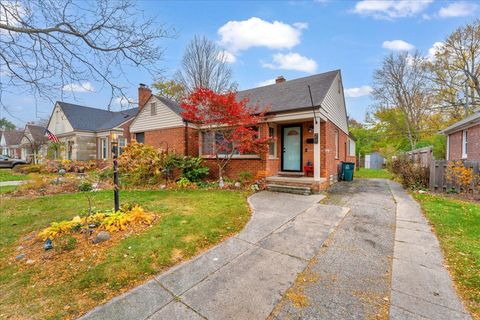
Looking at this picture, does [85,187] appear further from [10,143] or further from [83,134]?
[10,143]

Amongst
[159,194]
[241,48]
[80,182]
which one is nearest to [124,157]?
[80,182]

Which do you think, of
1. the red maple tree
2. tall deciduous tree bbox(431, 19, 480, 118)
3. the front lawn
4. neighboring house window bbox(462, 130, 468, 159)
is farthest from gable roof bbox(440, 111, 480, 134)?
the front lawn

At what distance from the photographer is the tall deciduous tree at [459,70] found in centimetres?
1841

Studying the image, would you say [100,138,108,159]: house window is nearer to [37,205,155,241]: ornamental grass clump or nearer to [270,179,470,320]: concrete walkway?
[37,205,155,241]: ornamental grass clump

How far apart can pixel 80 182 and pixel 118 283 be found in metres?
8.45

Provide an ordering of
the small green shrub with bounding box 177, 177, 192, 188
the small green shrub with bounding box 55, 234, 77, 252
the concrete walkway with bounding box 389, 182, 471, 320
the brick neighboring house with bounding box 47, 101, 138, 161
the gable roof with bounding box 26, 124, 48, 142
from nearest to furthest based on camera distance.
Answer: the concrete walkway with bounding box 389, 182, 471, 320 → the small green shrub with bounding box 55, 234, 77, 252 → the small green shrub with bounding box 177, 177, 192, 188 → the brick neighboring house with bounding box 47, 101, 138, 161 → the gable roof with bounding box 26, 124, 48, 142

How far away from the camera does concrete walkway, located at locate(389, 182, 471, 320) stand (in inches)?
85.3

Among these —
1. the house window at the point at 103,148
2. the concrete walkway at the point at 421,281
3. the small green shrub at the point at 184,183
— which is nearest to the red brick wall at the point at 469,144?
the concrete walkway at the point at 421,281

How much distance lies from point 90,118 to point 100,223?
22.0 metres

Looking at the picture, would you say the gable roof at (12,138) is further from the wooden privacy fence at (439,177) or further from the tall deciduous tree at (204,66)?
the wooden privacy fence at (439,177)

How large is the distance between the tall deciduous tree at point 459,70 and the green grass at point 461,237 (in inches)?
819

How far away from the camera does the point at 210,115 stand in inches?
332

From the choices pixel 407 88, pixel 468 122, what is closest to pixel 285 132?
pixel 468 122

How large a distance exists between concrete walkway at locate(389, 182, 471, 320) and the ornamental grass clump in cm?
431
